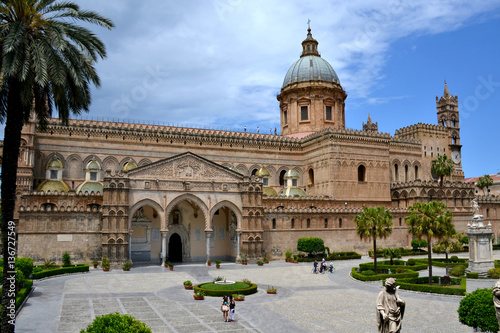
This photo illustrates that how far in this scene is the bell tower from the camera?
72.6 metres

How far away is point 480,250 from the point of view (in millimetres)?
32438

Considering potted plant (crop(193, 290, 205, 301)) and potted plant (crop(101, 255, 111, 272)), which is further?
potted plant (crop(101, 255, 111, 272))

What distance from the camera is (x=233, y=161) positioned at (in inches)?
2226

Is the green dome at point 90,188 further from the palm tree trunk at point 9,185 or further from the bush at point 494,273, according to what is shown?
the bush at point 494,273

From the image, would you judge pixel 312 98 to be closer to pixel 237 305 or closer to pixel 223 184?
pixel 223 184

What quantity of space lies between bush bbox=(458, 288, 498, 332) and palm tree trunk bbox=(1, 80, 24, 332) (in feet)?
51.2

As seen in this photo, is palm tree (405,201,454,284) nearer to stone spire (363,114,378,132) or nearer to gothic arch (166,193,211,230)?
gothic arch (166,193,211,230)

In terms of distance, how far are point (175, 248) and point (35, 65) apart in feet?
109

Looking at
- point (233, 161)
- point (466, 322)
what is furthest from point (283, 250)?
point (466, 322)

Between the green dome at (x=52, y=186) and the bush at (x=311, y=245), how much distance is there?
2437 cm

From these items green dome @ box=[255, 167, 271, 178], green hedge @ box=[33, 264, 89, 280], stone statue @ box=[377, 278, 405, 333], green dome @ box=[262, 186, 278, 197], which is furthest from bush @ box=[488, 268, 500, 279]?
green hedge @ box=[33, 264, 89, 280]

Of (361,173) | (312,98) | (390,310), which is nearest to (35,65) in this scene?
(390,310)

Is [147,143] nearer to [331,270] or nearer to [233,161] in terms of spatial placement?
[233,161]

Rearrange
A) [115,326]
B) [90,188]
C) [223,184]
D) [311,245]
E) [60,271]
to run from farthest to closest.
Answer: [311,245] < [90,188] < [223,184] < [60,271] < [115,326]
